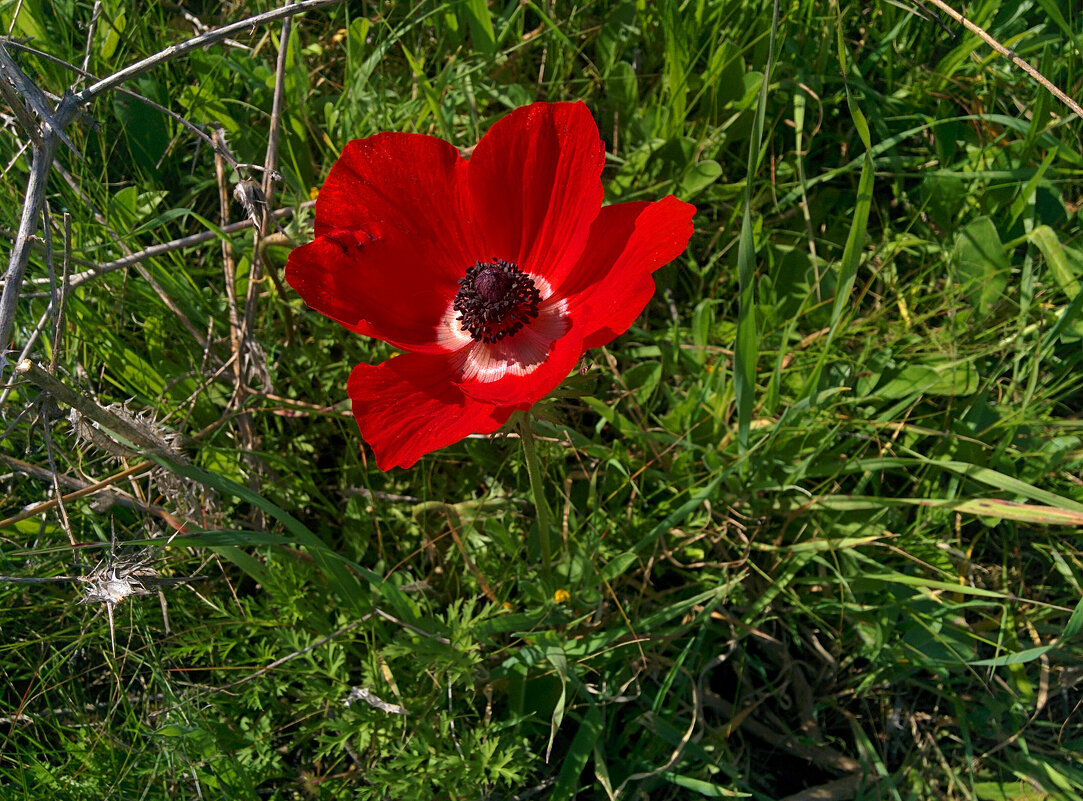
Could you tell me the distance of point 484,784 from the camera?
2.00 meters

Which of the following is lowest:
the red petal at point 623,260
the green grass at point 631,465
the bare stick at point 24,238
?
the green grass at point 631,465

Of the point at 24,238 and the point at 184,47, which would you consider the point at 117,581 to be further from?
the point at 184,47

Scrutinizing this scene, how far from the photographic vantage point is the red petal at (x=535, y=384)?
1409mm

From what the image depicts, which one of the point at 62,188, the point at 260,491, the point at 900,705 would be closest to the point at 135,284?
the point at 62,188

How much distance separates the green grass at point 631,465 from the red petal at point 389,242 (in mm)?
487

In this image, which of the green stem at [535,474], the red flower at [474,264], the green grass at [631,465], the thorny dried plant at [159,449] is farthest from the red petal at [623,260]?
the thorny dried plant at [159,449]

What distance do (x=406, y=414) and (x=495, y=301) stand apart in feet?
1.06

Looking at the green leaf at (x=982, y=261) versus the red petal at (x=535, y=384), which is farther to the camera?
the green leaf at (x=982, y=261)

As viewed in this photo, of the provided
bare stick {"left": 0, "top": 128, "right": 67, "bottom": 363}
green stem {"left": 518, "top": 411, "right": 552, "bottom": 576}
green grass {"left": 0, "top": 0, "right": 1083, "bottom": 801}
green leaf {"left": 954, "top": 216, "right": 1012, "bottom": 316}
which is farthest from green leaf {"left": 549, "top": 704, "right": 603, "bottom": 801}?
green leaf {"left": 954, "top": 216, "right": 1012, "bottom": 316}

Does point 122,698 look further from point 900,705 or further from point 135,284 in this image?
point 900,705

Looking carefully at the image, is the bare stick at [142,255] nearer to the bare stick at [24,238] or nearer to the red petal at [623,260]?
the bare stick at [24,238]

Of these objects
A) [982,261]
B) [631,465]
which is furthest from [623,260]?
[982,261]

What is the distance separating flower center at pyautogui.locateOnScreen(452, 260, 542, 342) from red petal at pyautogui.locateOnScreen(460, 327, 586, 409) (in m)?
0.14

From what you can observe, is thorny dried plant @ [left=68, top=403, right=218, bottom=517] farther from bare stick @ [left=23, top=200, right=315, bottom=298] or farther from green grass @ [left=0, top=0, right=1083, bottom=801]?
bare stick @ [left=23, top=200, right=315, bottom=298]
